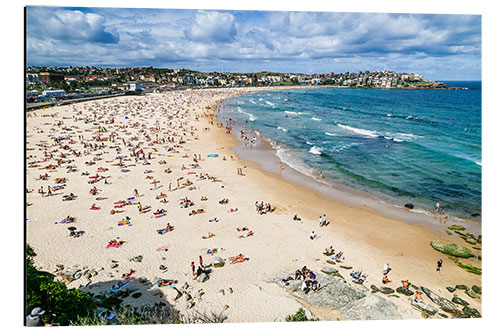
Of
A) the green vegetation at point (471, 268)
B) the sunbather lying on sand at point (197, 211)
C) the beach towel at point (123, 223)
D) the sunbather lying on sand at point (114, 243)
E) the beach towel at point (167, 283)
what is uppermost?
the sunbather lying on sand at point (197, 211)

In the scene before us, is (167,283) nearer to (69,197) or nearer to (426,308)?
(426,308)

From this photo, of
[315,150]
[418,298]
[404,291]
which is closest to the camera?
[418,298]

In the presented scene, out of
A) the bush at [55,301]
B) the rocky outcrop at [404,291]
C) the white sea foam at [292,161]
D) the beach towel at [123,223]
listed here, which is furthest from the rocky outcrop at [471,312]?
the white sea foam at [292,161]

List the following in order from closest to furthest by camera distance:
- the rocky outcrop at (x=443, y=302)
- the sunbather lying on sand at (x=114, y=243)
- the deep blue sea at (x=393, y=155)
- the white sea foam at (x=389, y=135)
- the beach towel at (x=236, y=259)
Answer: the rocky outcrop at (x=443, y=302) → the beach towel at (x=236, y=259) → the sunbather lying on sand at (x=114, y=243) → the deep blue sea at (x=393, y=155) → the white sea foam at (x=389, y=135)

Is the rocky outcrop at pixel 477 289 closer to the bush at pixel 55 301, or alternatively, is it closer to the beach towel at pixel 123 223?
the bush at pixel 55 301

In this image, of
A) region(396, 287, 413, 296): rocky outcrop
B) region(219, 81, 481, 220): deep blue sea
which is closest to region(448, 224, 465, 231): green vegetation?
region(219, 81, 481, 220): deep blue sea

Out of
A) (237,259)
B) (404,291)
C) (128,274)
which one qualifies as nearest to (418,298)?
(404,291)
